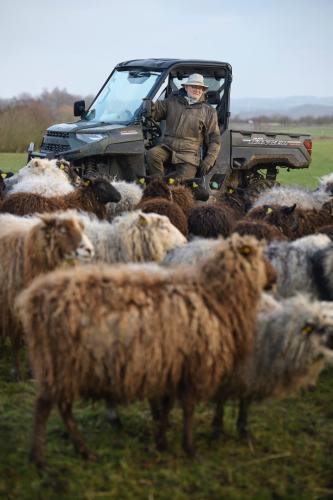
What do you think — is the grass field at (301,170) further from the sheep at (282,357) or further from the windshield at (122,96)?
the sheep at (282,357)

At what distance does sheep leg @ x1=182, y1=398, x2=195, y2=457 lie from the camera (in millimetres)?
5055

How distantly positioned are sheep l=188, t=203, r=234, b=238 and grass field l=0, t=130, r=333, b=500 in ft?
9.61

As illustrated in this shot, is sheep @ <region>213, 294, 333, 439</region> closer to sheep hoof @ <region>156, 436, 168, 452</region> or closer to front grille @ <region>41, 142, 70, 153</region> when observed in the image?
sheep hoof @ <region>156, 436, 168, 452</region>

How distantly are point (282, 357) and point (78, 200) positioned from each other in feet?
15.6

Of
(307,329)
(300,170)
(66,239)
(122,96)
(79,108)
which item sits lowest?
(300,170)

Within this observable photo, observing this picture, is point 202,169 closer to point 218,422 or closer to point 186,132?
point 186,132

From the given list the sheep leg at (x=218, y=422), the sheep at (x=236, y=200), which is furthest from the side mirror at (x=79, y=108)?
the sheep leg at (x=218, y=422)

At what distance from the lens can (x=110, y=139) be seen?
458 inches

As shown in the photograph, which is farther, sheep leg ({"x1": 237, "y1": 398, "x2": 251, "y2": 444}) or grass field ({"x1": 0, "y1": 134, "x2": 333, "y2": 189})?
grass field ({"x1": 0, "y1": 134, "x2": 333, "y2": 189})

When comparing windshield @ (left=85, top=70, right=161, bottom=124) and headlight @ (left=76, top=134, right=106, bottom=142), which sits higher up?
windshield @ (left=85, top=70, right=161, bottom=124)

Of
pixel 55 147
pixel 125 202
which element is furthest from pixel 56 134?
pixel 125 202

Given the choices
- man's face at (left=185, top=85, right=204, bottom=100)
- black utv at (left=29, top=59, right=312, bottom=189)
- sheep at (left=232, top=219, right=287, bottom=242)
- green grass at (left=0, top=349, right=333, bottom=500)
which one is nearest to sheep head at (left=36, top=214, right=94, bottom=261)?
green grass at (left=0, top=349, right=333, bottom=500)

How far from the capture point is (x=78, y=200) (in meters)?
9.40

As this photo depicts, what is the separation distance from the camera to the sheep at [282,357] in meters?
5.23
